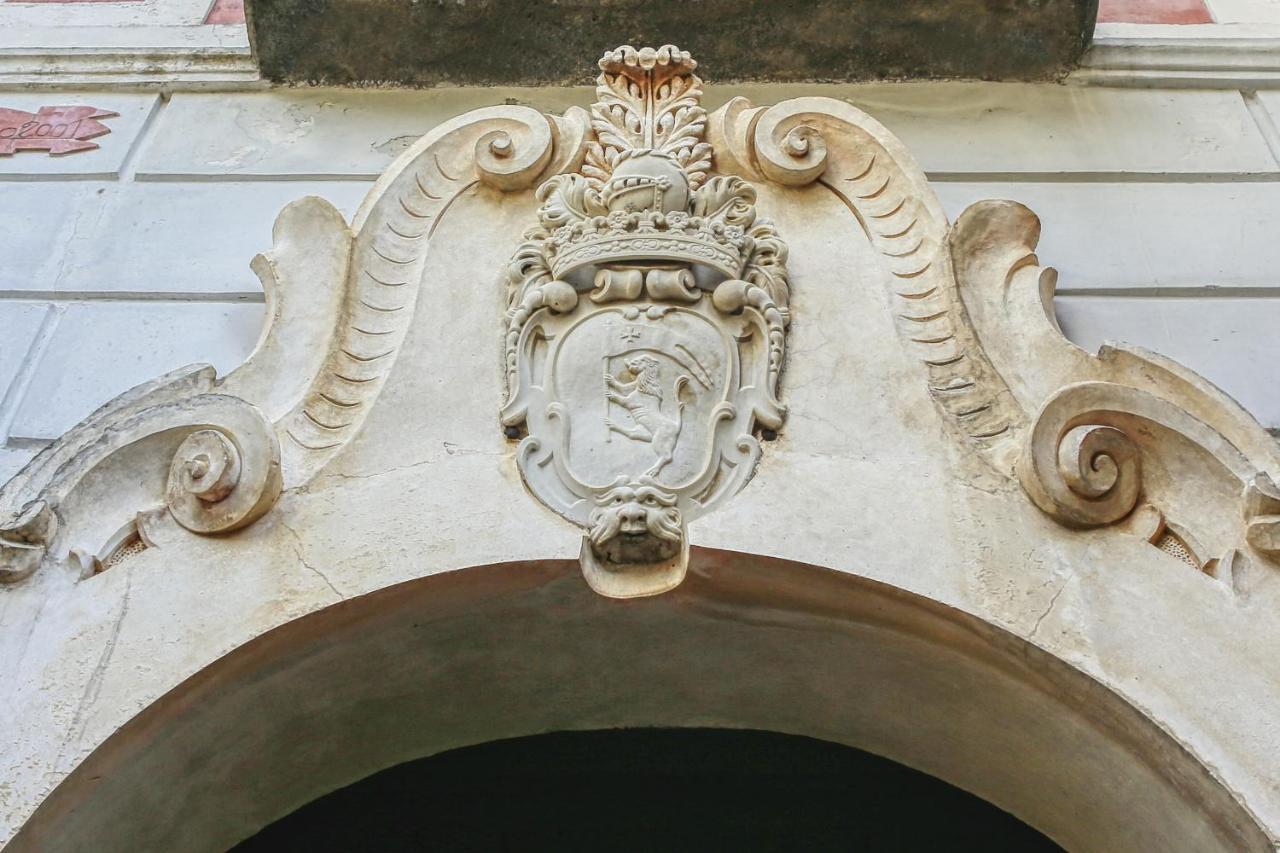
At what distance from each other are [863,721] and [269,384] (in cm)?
147

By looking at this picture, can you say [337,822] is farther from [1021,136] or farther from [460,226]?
[1021,136]

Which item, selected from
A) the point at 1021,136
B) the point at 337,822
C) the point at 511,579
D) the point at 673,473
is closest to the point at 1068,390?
the point at 673,473

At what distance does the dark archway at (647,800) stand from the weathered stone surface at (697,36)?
1999 mm

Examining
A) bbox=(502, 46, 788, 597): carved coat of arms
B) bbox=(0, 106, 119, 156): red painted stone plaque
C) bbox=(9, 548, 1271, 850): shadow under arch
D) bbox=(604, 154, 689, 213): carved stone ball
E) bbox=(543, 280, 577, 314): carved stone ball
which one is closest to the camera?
bbox=(9, 548, 1271, 850): shadow under arch

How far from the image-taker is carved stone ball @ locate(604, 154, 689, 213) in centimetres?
350

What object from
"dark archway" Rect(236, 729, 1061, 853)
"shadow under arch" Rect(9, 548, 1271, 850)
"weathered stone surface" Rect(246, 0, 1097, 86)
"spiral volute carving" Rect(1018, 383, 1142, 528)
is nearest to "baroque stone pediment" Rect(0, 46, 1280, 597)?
"spiral volute carving" Rect(1018, 383, 1142, 528)

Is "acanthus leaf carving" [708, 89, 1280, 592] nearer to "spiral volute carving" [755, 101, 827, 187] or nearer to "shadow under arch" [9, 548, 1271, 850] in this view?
"spiral volute carving" [755, 101, 827, 187]

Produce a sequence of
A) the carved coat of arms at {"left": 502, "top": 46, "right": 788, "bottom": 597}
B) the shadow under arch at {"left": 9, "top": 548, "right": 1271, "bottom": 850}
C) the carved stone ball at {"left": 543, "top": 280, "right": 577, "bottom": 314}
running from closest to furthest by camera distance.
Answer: the shadow under arch at {"left": 9, "top": 548, "right": 1271, "bottom": 850}, the carved coat of arms at {"left": 502, "top": 46, "right": 788, "bottom": 597}, the carved stone ball at {"left": 543, "top": 280, "right": 577, "bottom": 314}

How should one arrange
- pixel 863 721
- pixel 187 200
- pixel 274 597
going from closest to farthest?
pixel 274 597
pixel 863 721
pixel 187 200

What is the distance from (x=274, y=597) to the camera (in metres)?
3.04

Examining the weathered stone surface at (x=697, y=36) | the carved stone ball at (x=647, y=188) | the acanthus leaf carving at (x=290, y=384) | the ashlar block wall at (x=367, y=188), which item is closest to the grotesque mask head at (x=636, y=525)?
the acanthus leaf carving at (x=290, y=384)

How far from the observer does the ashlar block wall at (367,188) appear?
12.4 feet

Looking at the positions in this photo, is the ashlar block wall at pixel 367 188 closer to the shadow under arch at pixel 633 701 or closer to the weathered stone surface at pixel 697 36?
the weathered stone surface at pixel 697 36

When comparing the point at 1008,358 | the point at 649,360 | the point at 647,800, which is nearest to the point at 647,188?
the point at 649,360
